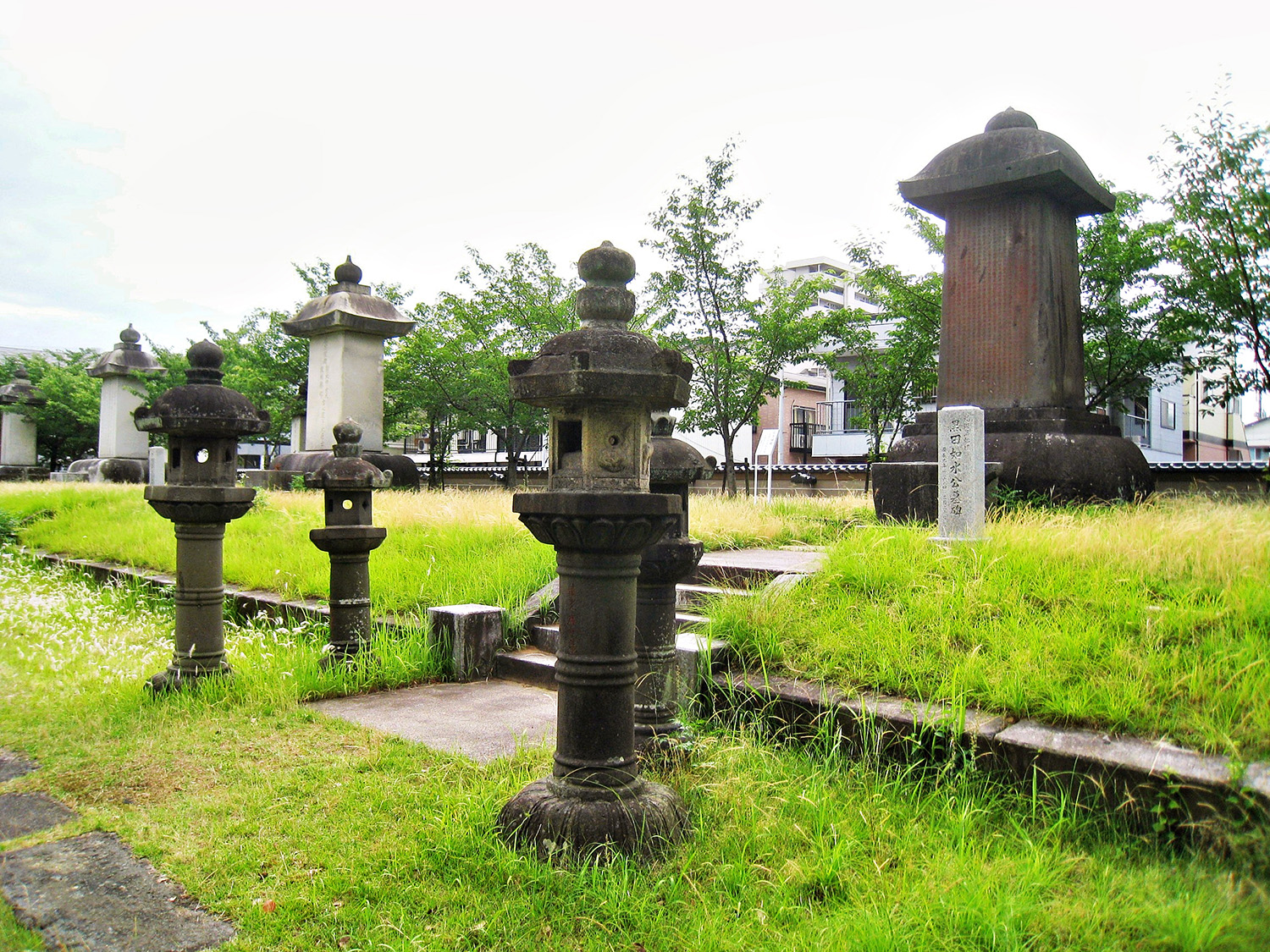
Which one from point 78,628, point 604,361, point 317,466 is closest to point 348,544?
point 78,628

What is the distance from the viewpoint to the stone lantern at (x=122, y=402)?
1941cm

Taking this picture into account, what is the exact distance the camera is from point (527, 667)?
5.50m

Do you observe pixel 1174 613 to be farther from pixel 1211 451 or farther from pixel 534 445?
pixel 1211 451

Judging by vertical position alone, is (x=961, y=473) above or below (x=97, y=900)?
above

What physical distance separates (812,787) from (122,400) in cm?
2118

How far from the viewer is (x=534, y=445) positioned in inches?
1329

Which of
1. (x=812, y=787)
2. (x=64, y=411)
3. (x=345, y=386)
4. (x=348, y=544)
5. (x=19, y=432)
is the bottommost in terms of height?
(x=812, y=787)

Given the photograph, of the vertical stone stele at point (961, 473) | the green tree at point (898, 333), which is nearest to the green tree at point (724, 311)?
the green tree at point (898, 333)

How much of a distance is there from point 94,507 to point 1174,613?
1411 centimetres

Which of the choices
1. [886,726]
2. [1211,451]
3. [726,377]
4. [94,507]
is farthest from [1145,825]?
[1211,451]

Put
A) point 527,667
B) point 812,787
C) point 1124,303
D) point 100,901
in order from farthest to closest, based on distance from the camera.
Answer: point 1124,303 → point 527,667 → point 812,787 → point 100,901

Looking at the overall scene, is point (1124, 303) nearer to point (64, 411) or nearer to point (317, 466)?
point (317, 466)

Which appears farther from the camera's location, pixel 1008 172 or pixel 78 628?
pixel 1008 172

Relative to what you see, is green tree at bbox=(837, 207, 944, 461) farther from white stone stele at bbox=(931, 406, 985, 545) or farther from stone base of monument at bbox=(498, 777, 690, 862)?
stone base of monument at bbox=(498, 777, 690, 862)
